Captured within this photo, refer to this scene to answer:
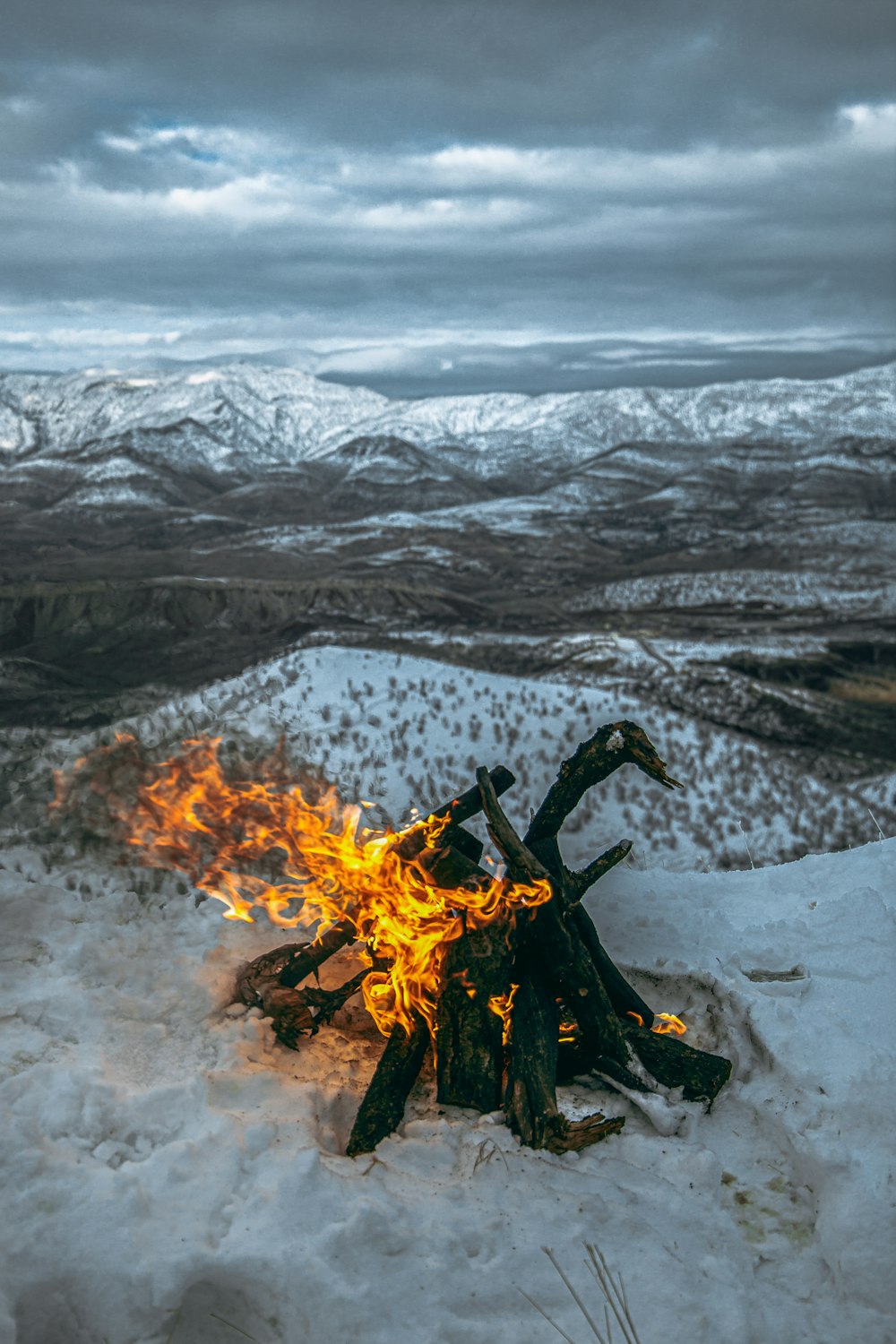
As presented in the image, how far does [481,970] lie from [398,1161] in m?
1.03

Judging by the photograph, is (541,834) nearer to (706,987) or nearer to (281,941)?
(706,987)

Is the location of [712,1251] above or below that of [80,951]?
below

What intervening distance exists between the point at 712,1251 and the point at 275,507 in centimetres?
11085

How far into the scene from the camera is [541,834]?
19.7 ft

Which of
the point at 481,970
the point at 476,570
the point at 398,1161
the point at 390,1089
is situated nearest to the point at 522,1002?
the point at 481,970

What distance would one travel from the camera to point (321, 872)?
6.02m

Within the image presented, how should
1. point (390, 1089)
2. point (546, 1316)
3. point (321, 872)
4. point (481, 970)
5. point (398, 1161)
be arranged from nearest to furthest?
point (546, 1316), point (398, 1161), point (390, 1089), point (481, 970), point (321, 872)

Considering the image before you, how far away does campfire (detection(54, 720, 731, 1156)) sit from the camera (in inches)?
200

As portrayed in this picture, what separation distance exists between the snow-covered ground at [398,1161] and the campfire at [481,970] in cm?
16

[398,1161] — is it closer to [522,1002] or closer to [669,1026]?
[522,1002]

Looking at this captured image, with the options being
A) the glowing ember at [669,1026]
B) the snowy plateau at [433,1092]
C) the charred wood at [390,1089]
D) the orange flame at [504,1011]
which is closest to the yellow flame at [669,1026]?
the glowing ember at [669,1026]

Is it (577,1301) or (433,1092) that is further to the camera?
(433,1092)

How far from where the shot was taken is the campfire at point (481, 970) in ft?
16.7

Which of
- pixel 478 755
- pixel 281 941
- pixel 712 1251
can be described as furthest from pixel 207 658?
pixel 712 1251
